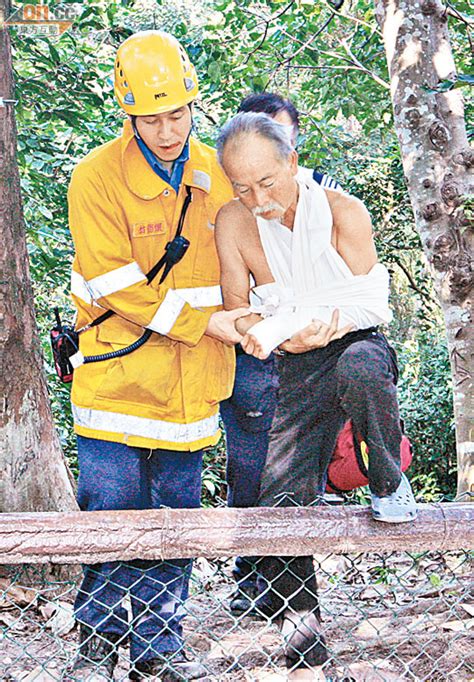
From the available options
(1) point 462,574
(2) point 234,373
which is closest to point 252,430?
(2) point 234,373

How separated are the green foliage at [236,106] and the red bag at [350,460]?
3.57 ft

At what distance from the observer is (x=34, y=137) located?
A: 4.69 metres

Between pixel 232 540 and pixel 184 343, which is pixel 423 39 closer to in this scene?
pixel 184 343

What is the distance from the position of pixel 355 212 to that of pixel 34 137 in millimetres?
2665

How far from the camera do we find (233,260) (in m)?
2.72

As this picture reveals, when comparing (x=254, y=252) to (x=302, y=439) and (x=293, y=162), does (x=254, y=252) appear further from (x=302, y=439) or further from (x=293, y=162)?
(x=302, y=439)

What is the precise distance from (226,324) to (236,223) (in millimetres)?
329

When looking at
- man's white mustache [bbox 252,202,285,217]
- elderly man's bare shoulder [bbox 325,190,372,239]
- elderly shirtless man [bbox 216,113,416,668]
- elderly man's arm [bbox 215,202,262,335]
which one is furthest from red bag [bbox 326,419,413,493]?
man's white mustache [bbox 252,202,285,217]

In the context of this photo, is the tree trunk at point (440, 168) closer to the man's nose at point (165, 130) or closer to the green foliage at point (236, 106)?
the green foliage at point (236, 106)

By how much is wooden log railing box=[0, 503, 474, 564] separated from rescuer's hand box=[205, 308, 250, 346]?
594mm

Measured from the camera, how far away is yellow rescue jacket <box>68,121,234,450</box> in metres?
2.66

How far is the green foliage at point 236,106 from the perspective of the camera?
4742 mm

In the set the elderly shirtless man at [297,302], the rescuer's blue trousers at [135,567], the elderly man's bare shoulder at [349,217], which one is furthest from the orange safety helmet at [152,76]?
the rescuer's blue trousers at [135,567]

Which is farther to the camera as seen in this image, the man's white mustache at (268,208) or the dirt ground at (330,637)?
the dirt ground at (330,637)
